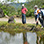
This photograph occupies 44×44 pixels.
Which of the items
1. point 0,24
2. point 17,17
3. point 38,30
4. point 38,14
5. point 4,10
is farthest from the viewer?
point 4,10

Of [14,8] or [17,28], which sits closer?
[17,28]

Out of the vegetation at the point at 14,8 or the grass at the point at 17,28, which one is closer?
the grass at the point at 17,28

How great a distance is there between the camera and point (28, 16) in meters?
17.3

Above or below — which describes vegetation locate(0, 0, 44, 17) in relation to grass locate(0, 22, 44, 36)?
above

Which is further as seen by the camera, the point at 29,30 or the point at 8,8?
A: the point at 8,8

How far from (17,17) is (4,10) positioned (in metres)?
2.14

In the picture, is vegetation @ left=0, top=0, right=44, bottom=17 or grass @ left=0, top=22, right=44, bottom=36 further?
vegetation @ left=0, top=0, right=44, bottom=17

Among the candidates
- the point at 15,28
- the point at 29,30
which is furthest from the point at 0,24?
the point at 29,30

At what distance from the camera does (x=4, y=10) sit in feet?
60.4

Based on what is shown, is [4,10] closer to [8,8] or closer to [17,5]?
[8,8]

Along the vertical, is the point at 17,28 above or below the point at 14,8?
below

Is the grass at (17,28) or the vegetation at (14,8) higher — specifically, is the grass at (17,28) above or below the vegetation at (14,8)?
below

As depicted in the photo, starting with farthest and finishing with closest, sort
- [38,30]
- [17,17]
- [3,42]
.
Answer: [17,17], [38,30], [3,42]

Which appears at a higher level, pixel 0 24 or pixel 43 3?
pixel 43 3
